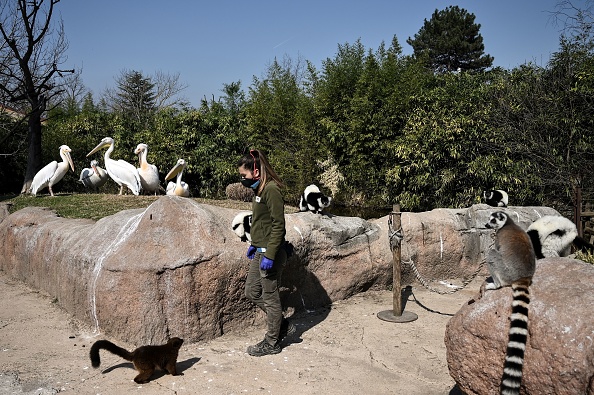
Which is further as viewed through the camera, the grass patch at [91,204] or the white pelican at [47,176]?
the white pelican at [47,176]

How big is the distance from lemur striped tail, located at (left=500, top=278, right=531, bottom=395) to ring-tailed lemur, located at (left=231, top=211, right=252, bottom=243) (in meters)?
3.43

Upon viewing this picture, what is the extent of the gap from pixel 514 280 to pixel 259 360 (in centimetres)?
282

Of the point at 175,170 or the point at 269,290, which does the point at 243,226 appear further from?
the point at 175,170

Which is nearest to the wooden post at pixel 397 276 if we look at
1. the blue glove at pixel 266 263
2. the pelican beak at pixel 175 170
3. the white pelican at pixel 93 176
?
the blue glove at pixel 266 263

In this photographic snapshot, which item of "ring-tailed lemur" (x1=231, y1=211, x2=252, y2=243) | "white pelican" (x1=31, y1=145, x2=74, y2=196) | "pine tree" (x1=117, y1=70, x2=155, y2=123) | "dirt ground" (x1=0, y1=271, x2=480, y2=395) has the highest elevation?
"pine tree" (x1=117, y1=70, x2=155, y2=123)

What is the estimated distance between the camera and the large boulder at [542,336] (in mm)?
3266

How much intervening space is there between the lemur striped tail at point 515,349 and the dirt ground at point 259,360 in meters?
1.42

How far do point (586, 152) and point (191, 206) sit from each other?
32.2 ft

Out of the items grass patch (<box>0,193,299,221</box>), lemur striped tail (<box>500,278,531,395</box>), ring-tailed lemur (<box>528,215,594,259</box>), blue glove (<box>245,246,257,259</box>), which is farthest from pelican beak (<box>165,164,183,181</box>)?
lemur striped tail (<box>500,278,531,395</box>)

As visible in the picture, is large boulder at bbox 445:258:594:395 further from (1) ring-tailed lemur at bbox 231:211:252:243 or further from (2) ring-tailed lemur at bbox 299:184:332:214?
(2) ring-tailed lemur at bbox 299:184:332:214

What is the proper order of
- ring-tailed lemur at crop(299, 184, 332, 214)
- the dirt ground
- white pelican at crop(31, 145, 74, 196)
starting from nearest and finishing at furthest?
the dirt ground, ring-tailed lemur at crop(299, 184, 332, 214), white pelican at crop(31, 145, 74, 196)

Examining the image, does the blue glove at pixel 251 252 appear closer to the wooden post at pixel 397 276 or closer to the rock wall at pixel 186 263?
the rock wall at pixel 186 263

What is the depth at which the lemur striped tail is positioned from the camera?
11.1ft

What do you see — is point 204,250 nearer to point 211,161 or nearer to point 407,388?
point 407,388
